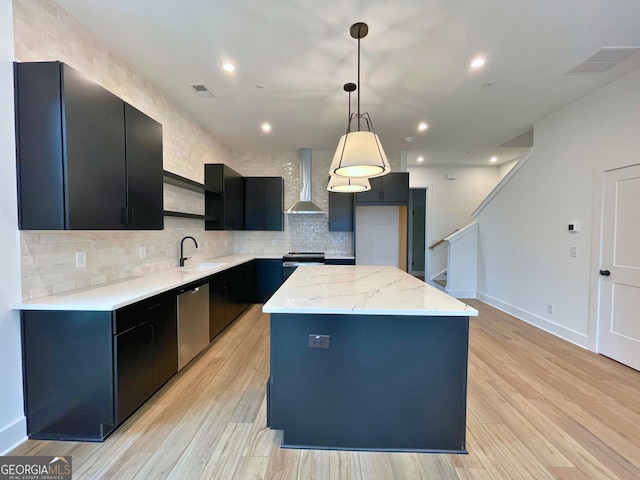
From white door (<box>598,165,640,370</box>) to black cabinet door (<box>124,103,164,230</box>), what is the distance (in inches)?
181

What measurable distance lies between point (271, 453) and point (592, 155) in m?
4.37

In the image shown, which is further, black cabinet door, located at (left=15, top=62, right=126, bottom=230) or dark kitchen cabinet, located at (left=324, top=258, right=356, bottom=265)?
dark kitchen cabinet, located at (left=324, top=258, right=356, bottom=265)

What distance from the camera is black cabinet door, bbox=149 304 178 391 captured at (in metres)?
2.08

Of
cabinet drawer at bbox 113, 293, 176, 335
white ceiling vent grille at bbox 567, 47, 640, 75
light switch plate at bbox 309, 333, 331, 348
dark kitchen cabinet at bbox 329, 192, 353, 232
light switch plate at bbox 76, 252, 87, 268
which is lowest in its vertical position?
light switch plate at bbox 309, 333, 331, 348

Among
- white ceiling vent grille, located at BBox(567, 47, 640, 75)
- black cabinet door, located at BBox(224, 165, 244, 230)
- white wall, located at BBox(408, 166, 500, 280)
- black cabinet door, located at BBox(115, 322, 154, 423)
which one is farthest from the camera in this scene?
white wall, located at BBox(408, 166, 500, 280)

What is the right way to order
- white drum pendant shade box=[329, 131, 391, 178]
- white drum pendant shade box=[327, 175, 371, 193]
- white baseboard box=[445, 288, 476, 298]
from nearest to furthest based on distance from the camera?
white drum pendant shade box=[329, 131, 391, 178]
white drum pendant shade box=[327, 175, 371, 193]
white baseboard box=[445, 288, 476, 298]

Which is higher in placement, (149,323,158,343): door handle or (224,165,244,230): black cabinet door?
(224,165,244,230): black cabinet door

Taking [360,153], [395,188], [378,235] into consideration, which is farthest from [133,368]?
[378,235]

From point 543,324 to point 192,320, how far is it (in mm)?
4493

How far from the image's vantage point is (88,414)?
1701 millimetres

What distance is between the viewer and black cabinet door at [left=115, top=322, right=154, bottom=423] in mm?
1731

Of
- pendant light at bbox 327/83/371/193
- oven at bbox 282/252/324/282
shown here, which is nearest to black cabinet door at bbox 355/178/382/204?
oven at bbox 282/252/324/282

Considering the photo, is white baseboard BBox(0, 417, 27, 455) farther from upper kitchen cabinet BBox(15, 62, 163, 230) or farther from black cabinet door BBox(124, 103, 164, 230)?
black cabinet door BBox(124, 103, 164, 230)

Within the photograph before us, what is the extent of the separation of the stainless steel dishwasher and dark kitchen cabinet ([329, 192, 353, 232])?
2.73 meters
